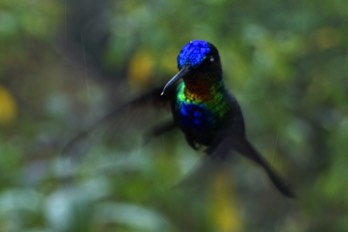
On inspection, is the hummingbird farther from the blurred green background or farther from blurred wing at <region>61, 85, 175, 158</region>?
the blurred green background

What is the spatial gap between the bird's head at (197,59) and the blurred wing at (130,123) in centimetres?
7

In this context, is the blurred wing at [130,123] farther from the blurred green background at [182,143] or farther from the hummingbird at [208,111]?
the blurred green background at [182,143]

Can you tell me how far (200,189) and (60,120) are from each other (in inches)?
25.8

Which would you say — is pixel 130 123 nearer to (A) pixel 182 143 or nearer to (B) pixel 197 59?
(B) pixel 197 59

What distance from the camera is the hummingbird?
1.37ft

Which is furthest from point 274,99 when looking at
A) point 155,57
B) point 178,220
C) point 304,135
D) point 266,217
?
point 266,217

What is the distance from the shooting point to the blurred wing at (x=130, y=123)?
476 millimetres

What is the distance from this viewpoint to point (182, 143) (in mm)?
1829

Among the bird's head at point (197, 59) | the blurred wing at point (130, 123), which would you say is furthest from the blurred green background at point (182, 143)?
the bird's head at point (197, 59)

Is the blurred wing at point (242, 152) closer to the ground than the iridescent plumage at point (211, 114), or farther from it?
closer to the ground

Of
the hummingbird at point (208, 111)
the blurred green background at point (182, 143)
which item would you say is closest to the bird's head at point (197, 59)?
the hummingbird at point (208, 111)

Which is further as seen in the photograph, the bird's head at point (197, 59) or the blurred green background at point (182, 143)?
the blurred green background at point (182, 143)

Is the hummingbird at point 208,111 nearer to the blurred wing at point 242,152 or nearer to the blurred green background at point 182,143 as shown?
the blurred wing at point 242,152

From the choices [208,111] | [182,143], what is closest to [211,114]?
[208,111]
